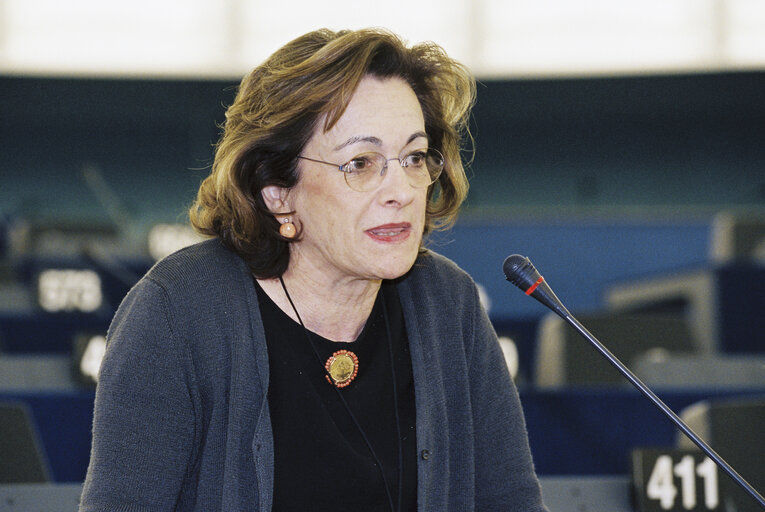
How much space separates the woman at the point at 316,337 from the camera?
1.23m

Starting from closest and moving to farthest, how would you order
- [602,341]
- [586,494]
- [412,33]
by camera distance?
[586,494]
[602,341]
[412,33]

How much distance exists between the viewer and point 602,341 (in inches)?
116

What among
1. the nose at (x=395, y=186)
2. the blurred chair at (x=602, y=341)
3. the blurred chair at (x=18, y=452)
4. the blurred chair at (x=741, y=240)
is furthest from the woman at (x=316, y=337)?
the blurred chair at (x=741, y=240)

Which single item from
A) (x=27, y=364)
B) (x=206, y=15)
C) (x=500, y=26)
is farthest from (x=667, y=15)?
(x=27, y=364)

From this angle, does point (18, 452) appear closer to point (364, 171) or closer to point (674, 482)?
point (364, 171)

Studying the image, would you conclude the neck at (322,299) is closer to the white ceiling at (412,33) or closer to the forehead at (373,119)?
the forehead at (373,119)

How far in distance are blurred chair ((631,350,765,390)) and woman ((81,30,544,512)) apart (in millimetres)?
1333

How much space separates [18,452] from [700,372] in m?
1.85

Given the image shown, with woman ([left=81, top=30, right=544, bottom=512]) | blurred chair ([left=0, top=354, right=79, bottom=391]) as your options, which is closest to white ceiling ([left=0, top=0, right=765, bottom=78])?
blurred chair ([left=0, top=354, right=79, bottom=391])

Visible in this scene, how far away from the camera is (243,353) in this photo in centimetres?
128

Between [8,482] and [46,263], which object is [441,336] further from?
[46,263]

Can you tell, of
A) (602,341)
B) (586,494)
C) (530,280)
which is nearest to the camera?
(530,280)

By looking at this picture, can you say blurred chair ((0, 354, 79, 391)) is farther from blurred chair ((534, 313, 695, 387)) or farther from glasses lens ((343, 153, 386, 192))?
glasses lens ((343, 153, 386, 192))

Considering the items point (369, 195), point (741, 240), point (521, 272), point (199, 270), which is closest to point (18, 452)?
point (199, 270)
